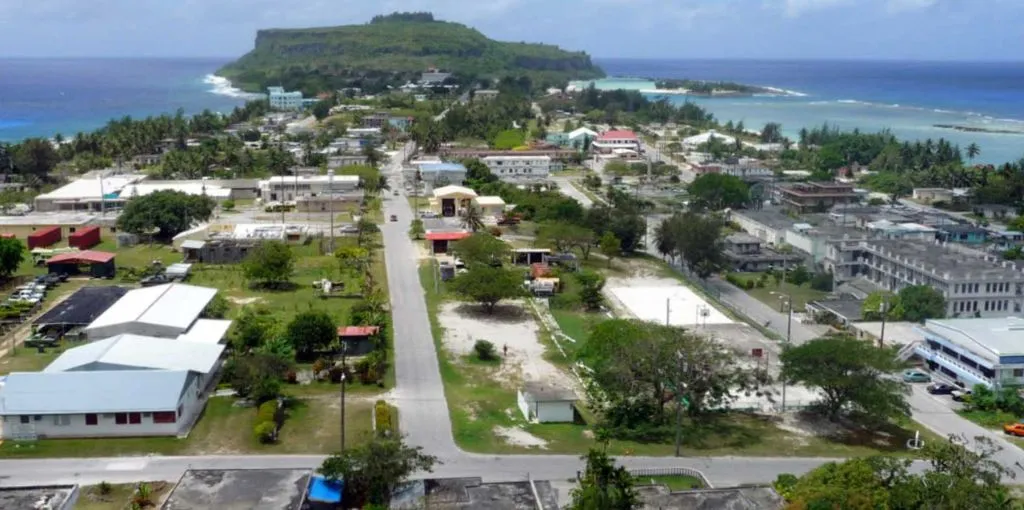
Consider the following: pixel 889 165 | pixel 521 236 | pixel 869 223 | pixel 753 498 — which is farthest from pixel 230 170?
pixel 753 498

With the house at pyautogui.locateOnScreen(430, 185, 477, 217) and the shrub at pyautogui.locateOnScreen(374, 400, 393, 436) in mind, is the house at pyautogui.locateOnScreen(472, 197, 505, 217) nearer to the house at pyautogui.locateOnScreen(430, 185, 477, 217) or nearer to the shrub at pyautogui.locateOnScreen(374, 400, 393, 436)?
the house at pyautogui.locateOnScreen(430, 185, 477, 217)

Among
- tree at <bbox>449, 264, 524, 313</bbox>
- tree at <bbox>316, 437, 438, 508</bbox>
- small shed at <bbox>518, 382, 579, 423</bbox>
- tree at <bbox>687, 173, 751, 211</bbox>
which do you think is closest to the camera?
tree at <bbox>316, 437, 438, 508</bbox>

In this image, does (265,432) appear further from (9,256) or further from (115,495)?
(9,256)

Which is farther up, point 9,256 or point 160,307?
point 9,256

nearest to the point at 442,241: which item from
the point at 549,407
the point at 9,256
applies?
the point at 9,256

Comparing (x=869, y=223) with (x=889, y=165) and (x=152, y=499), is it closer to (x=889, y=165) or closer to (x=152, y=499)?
(x=889, y=165)

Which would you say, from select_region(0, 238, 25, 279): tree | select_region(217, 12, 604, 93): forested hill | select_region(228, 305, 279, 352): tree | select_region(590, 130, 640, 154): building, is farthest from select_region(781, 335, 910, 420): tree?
select_region(217, 12, 604, 93): forested hill
